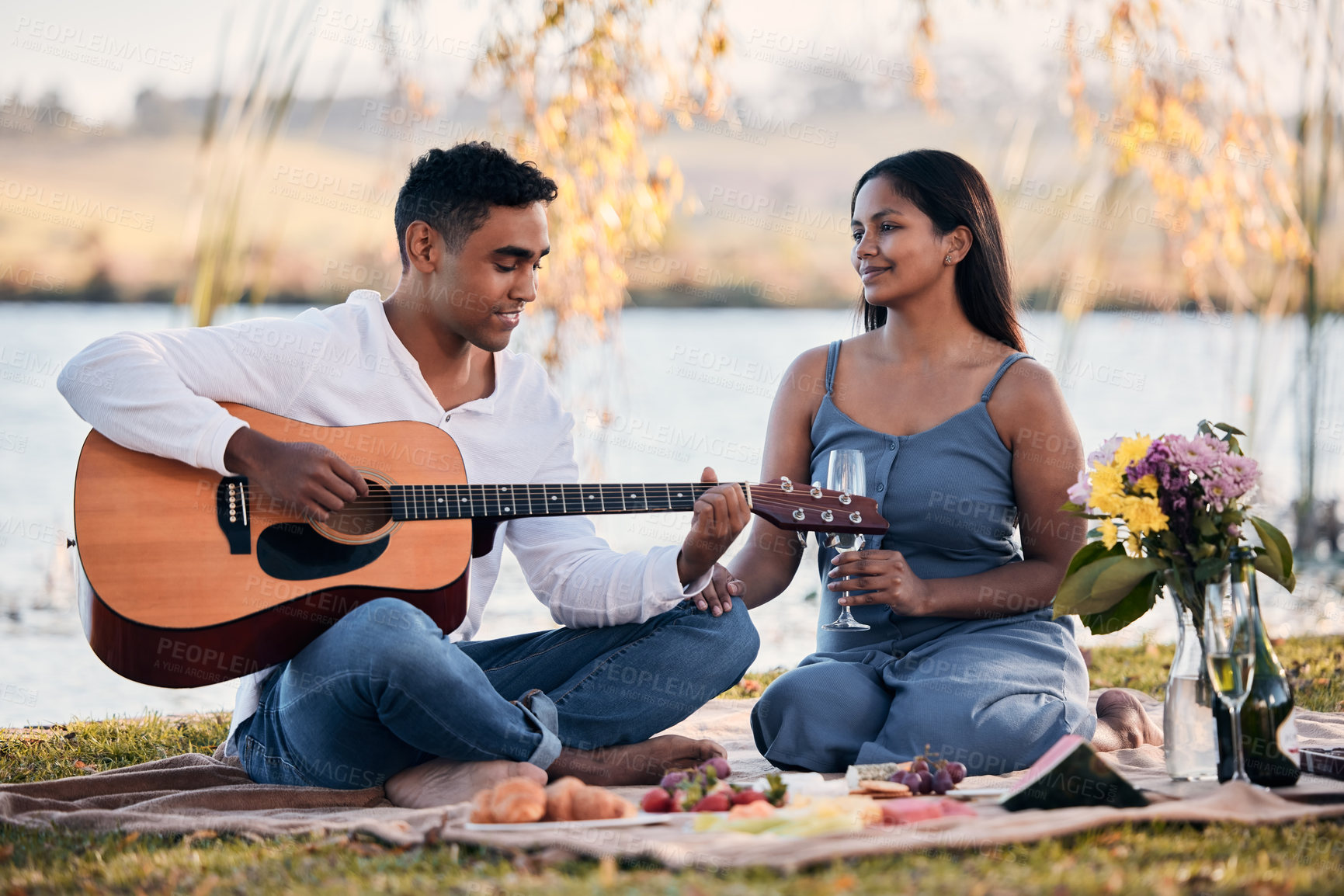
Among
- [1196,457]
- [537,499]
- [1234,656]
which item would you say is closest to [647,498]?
[537,499]

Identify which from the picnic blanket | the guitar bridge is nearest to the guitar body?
the guitar bridge

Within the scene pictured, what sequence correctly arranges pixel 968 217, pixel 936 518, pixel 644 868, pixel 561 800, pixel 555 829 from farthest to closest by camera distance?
pixel 968 217, pixel 936 518, pixel 561 800, pixel 555 829, pixel 644 868

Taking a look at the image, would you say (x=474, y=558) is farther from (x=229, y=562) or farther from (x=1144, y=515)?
(x=1144, y=515)

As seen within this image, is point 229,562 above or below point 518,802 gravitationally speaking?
above

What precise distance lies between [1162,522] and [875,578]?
2.35ft

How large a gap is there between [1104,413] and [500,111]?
10608 millimetres

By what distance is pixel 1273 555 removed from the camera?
2.64 m

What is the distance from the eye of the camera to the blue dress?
2.97m

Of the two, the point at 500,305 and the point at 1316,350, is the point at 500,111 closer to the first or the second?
the point at 500,305

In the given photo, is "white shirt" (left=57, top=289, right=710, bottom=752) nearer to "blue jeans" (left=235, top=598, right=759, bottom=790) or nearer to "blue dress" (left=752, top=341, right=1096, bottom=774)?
"blue jeans" (left=235, top=598, right=759, bottom=790)

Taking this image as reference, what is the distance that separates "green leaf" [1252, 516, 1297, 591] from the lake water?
112 cm

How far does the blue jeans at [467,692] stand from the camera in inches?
101

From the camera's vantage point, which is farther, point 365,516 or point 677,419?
point 677,419

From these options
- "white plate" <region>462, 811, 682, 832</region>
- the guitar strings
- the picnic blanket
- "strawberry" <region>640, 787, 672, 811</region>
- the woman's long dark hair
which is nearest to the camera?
the picnic blanket
